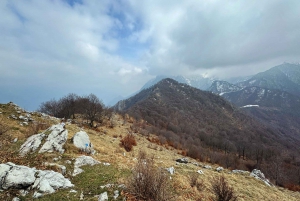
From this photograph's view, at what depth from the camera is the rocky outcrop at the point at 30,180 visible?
7645 mm

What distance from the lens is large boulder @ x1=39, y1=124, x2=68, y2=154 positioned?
13.3 metres

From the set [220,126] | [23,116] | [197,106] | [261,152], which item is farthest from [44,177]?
[197,106]

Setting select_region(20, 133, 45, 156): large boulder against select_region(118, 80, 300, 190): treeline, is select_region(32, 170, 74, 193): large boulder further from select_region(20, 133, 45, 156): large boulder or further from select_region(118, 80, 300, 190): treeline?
select_region(118, 80, 300, 190): treeline

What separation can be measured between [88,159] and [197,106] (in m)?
185

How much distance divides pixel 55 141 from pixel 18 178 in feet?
21.2

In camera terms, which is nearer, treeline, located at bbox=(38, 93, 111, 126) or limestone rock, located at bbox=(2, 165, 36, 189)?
limestone rock, located at bbox=(2, 165, 36, 189)

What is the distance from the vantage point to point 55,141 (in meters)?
14.1

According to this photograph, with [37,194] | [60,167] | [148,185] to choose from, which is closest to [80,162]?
[60,167]

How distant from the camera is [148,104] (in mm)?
144125

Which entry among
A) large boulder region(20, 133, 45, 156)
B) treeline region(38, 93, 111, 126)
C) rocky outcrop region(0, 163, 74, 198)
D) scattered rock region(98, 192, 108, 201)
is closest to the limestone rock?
rocky outcrop region(0, 163, 74, 198)

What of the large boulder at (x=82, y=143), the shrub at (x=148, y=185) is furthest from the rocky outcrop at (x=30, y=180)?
the large boulder at (x=82, y=143)

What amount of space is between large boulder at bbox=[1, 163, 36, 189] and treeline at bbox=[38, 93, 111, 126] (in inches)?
1069

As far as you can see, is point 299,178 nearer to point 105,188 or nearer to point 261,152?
point 261,152

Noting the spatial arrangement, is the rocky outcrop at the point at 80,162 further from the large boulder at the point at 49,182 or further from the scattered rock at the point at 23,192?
the scattered rock at the point at 23,192
